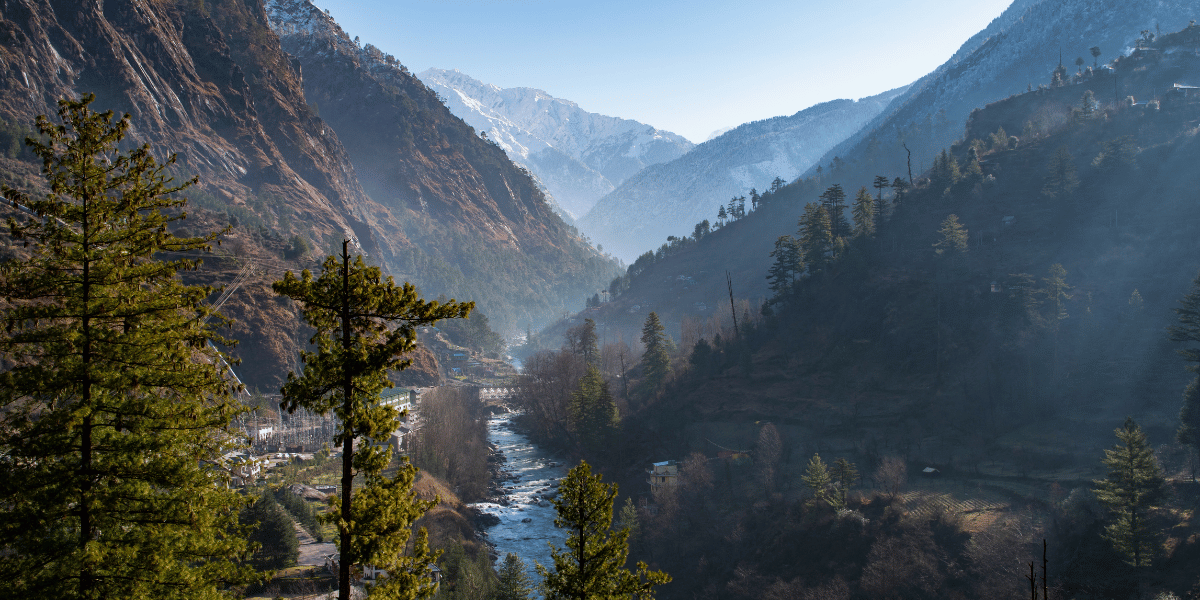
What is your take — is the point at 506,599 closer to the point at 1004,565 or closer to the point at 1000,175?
the point at 1004,565

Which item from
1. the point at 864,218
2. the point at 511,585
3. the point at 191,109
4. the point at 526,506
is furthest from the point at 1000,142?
the point at 191,109

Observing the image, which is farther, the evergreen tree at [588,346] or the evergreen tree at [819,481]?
the evergreen tree at [588,346]

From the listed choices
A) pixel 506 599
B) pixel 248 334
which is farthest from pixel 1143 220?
pixel 248 334

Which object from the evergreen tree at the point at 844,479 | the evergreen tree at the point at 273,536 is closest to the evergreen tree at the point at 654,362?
the evergreen tree at the point at 844,479

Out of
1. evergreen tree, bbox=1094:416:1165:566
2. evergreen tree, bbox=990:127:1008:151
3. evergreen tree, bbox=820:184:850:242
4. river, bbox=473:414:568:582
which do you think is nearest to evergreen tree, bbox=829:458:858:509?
evergreen tree, bbox=1094:416:1165:566

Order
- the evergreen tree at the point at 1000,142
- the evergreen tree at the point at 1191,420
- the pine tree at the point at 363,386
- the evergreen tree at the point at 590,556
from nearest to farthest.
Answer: the pine tree at the point at 363,386
the evergreen tree at the point at 590,556
the evergreen tree at the point at 1191,420
the evergreen tree at the point at 1000,142

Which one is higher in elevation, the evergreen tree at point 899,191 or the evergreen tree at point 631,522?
the evergreen tree at point 899,191

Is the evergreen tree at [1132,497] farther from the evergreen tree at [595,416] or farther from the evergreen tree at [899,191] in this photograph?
the evergreen tree at [899,191]
